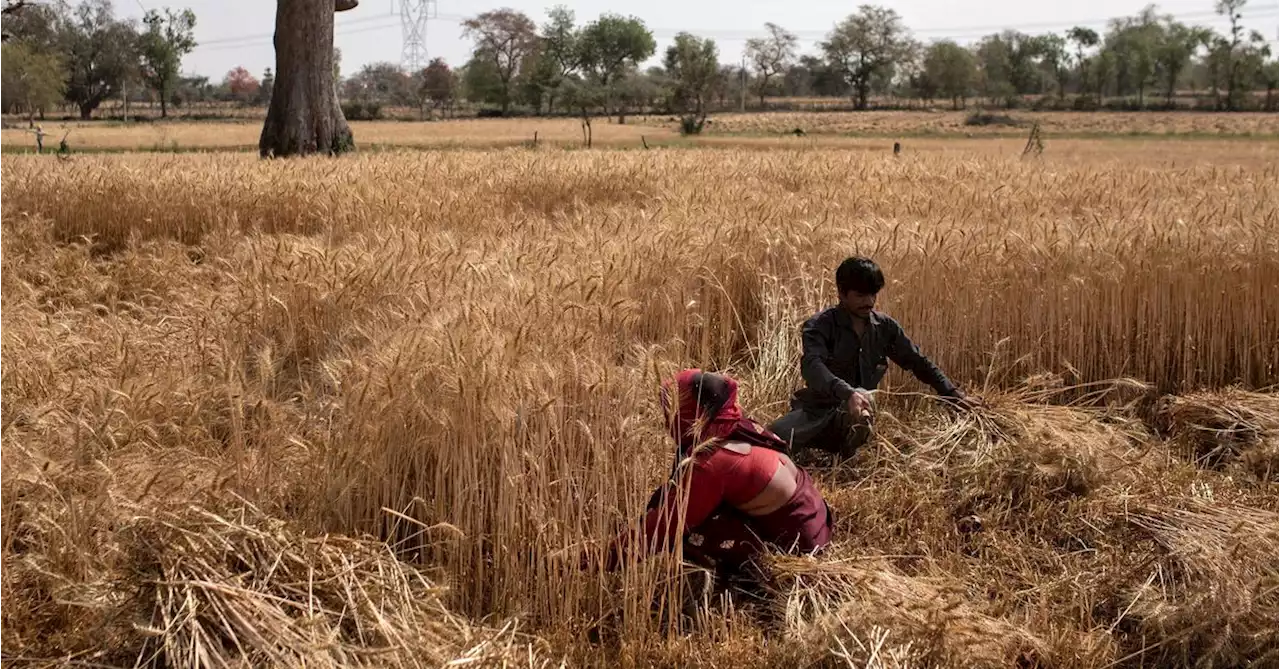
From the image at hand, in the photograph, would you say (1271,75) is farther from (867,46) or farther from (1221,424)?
(1221,424)

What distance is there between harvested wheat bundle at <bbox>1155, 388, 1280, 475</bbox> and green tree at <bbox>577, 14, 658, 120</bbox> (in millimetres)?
97060

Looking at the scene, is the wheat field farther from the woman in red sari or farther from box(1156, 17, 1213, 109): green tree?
box(1156, 17, 1213, 109): green tree

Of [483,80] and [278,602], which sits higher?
[483,80]

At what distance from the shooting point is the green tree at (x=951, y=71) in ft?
292

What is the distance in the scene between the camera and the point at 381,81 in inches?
4532

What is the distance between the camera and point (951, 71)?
293 feet

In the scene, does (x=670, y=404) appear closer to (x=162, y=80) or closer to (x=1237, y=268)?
(x=1237, y=268)

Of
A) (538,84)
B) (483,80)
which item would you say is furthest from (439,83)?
(538,84)

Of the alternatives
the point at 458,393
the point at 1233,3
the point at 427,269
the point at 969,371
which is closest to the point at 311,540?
the point at 458,393

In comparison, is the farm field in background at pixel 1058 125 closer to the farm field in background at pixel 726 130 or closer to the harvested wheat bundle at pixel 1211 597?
the farm field in background at pixel 726 130

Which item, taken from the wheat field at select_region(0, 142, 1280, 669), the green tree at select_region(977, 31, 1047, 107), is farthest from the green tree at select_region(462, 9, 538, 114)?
the wheat field at select_region(0, 142, 1280, 669)

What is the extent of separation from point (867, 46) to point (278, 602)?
105 metres

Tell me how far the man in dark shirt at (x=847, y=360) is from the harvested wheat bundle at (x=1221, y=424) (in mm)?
1109

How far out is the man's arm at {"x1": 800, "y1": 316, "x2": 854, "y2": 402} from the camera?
12.8 feet
